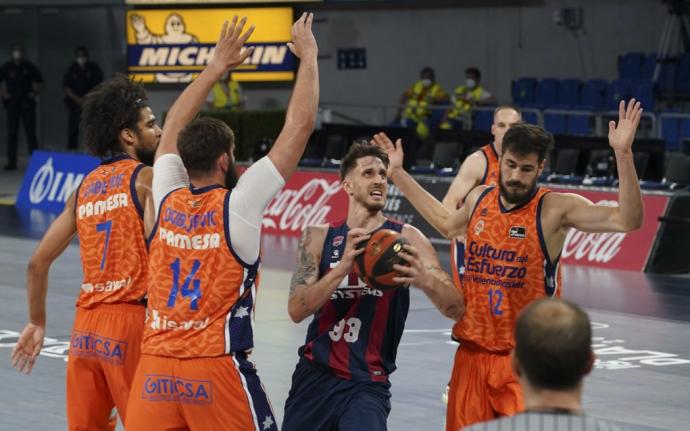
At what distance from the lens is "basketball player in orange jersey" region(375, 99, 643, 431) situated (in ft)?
22.5

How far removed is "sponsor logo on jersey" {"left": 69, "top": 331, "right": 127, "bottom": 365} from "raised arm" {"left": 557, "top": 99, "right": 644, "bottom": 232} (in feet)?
7.66

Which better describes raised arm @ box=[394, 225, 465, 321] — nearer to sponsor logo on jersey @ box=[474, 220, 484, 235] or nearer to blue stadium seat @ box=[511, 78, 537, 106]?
sponsor logo on jersey @ box=[474, 220, 484, 235]

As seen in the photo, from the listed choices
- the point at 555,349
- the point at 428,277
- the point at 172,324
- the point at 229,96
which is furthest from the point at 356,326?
the point at 229,96

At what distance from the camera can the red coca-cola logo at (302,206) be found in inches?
785

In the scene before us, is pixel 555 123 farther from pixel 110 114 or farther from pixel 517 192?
pixel 110 114

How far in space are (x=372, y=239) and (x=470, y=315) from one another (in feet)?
3.36

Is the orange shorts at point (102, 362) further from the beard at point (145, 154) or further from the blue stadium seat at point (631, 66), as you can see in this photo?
the blue stadium seat at point (631, 66)

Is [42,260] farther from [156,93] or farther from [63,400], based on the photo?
A: [156,93]

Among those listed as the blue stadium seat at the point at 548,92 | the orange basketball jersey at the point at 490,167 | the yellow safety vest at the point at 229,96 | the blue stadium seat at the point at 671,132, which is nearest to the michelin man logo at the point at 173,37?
the yellow safety vest at the point at 229,96

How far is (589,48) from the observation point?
108 feet

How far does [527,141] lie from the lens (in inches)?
270

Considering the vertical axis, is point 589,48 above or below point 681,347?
above

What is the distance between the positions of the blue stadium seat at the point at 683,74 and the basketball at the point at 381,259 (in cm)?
2371

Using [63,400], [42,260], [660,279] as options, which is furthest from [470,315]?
[660,279]
